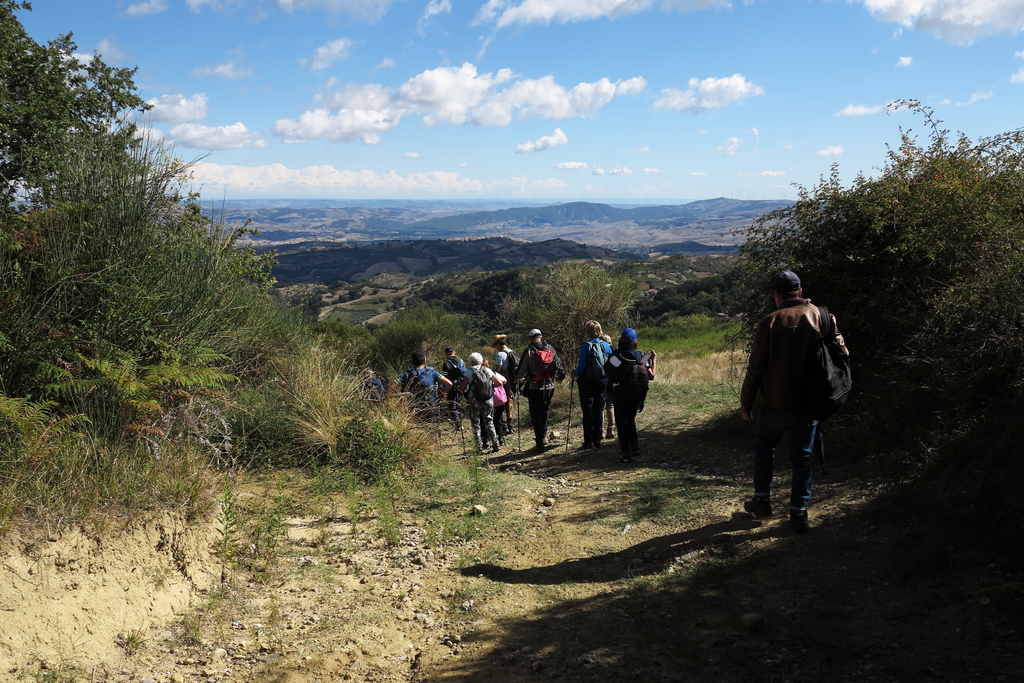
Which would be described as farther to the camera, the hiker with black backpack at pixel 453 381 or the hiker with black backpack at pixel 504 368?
the hiker with black backpack at pixel 504 368

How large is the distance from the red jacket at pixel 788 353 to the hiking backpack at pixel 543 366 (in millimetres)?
3911

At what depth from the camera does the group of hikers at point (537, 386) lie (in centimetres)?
717

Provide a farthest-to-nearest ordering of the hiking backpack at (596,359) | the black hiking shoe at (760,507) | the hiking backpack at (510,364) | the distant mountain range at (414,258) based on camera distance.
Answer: the distant mountain range at (414,258) < the hiking backpack at (510,364) < the hiking backpack at (596,359) < the black hiking shoe at (760,507)

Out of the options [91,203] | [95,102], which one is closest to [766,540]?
[91,203]

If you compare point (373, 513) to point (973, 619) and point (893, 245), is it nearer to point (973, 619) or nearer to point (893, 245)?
point (973, 619)

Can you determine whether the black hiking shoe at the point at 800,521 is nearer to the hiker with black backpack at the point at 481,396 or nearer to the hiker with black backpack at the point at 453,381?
the hiker with black backpack at the point at 481,396

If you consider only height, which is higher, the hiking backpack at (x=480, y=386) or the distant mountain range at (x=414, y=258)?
the distant mountain range at (x=414, y=258)

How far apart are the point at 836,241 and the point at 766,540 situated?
4455mm

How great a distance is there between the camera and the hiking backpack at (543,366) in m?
8.10

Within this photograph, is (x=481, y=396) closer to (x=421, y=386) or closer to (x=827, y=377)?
(x=421, y=386)

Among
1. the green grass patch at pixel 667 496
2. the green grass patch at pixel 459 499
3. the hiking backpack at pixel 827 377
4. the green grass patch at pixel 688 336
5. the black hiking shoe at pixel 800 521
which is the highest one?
the hiking backpack at pixel 827 377

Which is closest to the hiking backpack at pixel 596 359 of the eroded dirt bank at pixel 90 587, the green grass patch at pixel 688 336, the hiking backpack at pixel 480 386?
the hiking backpack at pixel 480 386

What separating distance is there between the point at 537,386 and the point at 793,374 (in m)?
4.34

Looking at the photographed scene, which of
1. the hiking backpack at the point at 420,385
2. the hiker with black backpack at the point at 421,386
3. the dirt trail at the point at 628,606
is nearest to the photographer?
the dirt trail at the point at 628,606
